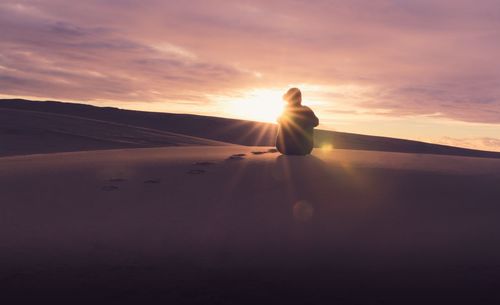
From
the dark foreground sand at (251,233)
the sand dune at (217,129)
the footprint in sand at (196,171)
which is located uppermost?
the sand dune at (217,129)

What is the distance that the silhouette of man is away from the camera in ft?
37.8

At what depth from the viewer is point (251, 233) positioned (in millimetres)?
6680

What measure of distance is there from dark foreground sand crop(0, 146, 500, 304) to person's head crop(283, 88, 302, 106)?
5.16 ft

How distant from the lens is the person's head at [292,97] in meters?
11.6

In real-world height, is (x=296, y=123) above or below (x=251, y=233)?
above

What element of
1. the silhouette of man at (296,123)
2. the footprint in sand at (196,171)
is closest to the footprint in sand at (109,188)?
the footprint in sand at (196,171)

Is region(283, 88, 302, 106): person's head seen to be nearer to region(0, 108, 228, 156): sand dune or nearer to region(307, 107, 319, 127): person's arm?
region(307, 107, 319, 127): person's arm

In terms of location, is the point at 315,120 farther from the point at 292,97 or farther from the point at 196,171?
the point at 196,171

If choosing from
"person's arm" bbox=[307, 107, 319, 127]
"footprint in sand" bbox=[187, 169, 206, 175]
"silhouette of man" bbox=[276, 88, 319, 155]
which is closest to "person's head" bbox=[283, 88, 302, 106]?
"silhouette of man" bbox=[276, 88, 319, 155]

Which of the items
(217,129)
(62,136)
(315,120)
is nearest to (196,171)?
(315,120)

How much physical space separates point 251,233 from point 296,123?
17.5ft

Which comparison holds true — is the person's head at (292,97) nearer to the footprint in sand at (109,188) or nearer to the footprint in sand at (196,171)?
the footprint in sand at (196,171)

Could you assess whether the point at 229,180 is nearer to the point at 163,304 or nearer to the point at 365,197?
the point at 365,197

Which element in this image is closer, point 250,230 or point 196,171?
point 250,230
